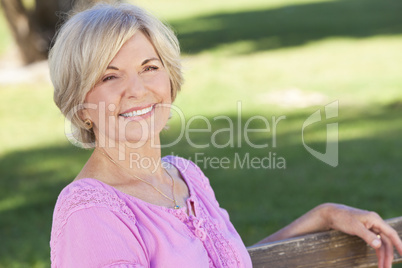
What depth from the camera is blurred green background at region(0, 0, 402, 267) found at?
6301 mm

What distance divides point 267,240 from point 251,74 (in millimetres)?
9866

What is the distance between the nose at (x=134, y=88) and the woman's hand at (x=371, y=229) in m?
0.86

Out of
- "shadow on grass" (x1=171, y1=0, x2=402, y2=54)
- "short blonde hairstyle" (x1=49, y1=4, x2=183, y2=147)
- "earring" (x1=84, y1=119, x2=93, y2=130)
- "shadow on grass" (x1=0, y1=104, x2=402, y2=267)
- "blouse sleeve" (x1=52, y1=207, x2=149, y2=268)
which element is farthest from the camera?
"shadow on grass" (x1=171, y1=0, x2=402, y2=54)

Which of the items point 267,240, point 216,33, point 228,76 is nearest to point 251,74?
point 228,76

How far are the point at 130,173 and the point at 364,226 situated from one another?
905mm

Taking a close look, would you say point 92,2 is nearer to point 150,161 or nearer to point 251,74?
point 150,161

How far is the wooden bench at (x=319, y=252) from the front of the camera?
8.61 feet

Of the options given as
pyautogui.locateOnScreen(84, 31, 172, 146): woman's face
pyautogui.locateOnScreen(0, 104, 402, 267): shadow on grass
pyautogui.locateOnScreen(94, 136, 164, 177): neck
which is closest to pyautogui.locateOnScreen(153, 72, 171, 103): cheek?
pyautogui.locateOnScreen(84, 31, 172, 146): woman's face

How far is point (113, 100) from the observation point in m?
2.46

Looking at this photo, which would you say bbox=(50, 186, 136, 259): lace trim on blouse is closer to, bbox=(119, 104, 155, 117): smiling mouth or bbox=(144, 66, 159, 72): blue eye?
bbox=(119, 104, 155, 117): smiling mouth

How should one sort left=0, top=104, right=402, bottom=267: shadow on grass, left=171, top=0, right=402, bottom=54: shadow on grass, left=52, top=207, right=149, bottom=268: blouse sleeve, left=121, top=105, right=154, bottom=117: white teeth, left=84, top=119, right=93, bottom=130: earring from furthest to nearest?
left=171, top=0, right=402, bottom=54: shadow on grass < left=0, top=104, right=402, bottom=267: shadow on grass < left=84, top=119, right=93, bottom=130: earring < left=121, top=105, right=154, bottom=117: white teeth < left=52, top=207, right=149, bottom=268: blouse sleeve

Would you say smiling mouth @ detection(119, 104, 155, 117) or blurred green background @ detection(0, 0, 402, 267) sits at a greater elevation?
smiling mouth @ detection(119, 104, 155, 117)

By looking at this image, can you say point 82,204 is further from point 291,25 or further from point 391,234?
point 291,25

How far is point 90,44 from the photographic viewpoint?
94.0 inches
